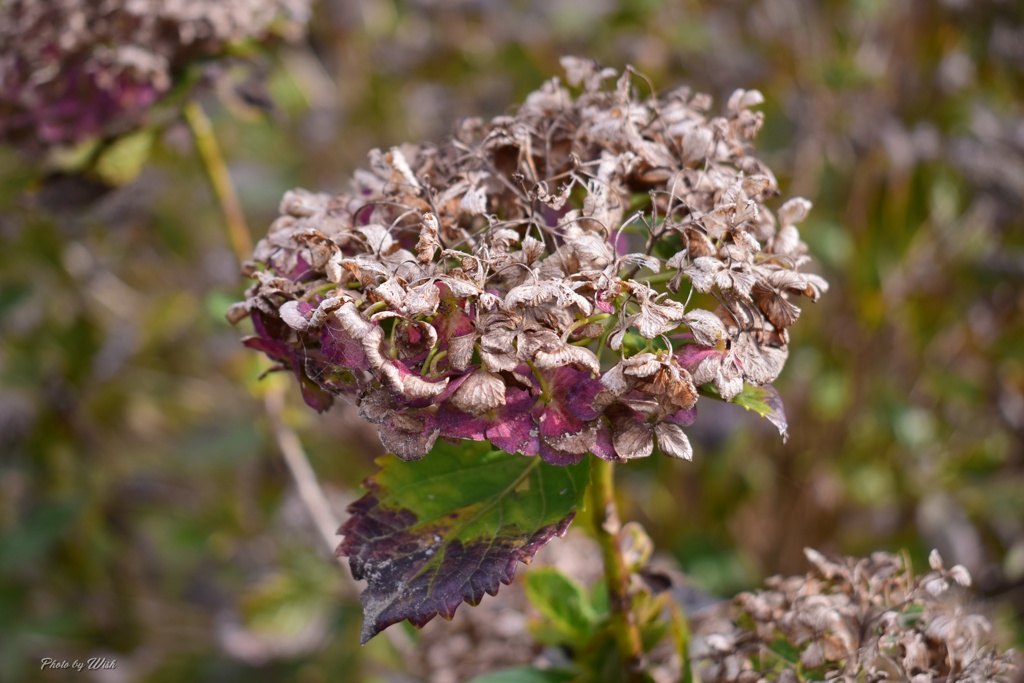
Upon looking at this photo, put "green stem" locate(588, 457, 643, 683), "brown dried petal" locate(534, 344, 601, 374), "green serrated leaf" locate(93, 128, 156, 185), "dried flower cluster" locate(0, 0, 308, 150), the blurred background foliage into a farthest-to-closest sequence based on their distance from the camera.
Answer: the blurred background foliage
"green serrated leaf" locate(93, 128, 156, 185)
"dried flower cluster" locate(0, 0, 308, 150)
"green stem" locate(588, 457, 643, 683)
"brown dried petal" locate(534, 344, 601, 374)

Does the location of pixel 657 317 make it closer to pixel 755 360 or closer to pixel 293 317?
pixel 755 360

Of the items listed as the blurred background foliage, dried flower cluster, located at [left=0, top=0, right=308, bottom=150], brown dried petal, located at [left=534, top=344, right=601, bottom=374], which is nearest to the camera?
brown dried petal, located at [left=534, top=344, right=601, bottom=374]

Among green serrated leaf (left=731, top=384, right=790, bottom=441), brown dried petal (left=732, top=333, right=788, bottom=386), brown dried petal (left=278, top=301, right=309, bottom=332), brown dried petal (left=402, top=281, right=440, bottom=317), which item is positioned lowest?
green serrated leaf (left=731, top=384, right=790, bottom=441)

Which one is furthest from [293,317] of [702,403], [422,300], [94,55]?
[702,403]

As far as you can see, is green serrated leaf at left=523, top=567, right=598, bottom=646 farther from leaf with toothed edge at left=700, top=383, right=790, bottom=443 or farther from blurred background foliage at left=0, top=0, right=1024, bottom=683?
blurred background foliage at left=0, top=0, right=1024, bottom=683

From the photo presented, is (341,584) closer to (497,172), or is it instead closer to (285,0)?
(285,0)

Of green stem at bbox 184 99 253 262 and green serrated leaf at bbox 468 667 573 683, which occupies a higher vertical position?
green stem at bbox 184 99 253 262

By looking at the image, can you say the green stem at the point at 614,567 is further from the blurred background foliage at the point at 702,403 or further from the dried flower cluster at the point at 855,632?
the blurred background foliage at the point at 702,403

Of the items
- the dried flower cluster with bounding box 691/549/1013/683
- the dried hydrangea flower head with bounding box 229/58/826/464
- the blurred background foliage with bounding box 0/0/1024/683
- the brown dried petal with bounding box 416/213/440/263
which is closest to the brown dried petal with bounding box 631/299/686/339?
the dried hydrangea flower head with bounding box 229/58/826/464
